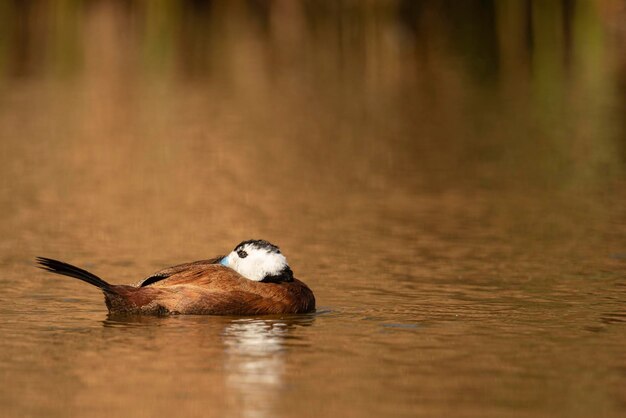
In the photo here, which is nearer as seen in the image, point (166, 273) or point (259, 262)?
point (166, 273)

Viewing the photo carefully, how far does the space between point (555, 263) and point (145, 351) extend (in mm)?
4825

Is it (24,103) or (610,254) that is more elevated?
A: (24,103)

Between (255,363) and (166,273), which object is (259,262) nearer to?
(166,273)

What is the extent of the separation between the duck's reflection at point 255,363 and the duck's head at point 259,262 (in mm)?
446

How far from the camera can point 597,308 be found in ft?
37.1

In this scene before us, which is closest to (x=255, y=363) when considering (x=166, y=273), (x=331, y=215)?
(x=166, y=273)

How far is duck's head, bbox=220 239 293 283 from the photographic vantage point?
37.3 feet

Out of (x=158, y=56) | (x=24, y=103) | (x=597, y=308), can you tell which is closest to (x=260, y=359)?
(x=597, y=308)

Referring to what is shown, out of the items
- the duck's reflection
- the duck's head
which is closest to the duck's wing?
the duck's head

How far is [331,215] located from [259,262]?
4.80 meters

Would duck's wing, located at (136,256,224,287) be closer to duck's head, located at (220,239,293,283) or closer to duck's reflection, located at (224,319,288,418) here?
duck's head, located at (220,239,293,283)

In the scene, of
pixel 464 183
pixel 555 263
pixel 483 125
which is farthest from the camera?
pixel 483 125

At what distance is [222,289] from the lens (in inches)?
438

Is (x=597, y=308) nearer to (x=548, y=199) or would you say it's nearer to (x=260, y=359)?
(x=260, y=359)
